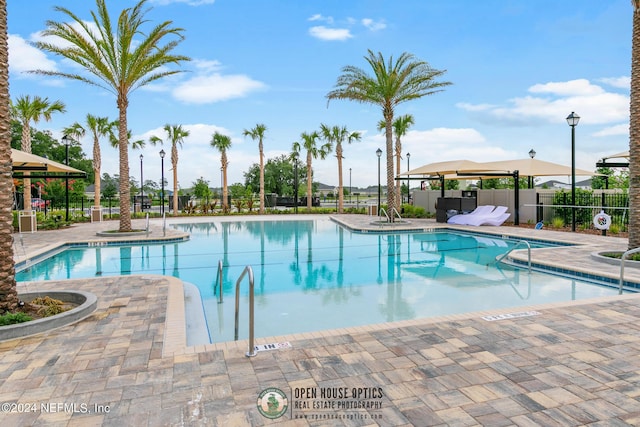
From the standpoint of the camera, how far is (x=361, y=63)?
17984 mm

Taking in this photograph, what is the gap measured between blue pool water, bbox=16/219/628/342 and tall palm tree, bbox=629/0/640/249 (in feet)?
7.57

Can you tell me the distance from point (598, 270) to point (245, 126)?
2269cm

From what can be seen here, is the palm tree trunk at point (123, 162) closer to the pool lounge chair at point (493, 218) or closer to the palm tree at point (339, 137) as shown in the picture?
the pool lounge chair at point (493, 218)

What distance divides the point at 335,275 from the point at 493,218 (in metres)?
10.6

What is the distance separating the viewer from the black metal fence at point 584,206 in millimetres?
15077

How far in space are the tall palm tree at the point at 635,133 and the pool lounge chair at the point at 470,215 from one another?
344 inches

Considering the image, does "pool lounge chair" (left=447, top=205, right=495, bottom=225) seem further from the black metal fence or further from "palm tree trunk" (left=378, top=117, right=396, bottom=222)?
"palm tree trunk" (left=378, top=117, right=396, bottom=222)

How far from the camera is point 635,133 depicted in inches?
338

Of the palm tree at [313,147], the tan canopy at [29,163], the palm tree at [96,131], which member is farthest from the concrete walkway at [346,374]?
the palm tree at [313,147]

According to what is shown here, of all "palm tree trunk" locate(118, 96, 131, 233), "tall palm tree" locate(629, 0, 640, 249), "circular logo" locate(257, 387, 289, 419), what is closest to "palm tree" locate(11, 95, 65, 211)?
"palm tree trunk" locate(118, 96, 131, 233)

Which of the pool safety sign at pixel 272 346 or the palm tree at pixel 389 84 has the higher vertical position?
the palm tree at pixel 389 84

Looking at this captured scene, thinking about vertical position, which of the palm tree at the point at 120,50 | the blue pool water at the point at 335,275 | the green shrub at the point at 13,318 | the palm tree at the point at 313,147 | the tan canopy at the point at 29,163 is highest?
the palm tree at the point at 120,50

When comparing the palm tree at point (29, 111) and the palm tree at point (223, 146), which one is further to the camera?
the palm tree at point (223, 146)

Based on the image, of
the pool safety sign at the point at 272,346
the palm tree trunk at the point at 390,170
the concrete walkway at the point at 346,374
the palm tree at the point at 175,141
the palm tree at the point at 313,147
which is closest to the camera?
the concrete walkway at the point at 346,374
